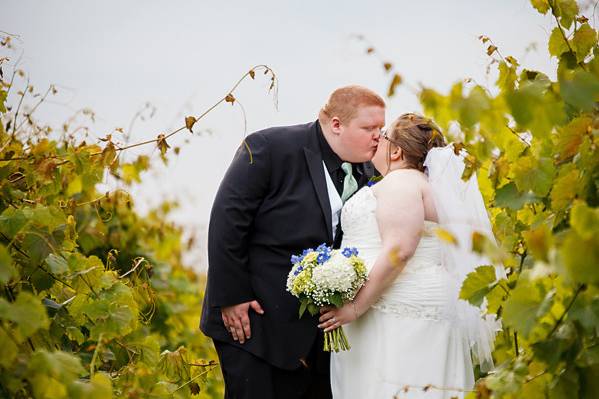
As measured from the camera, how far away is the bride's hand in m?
3.76

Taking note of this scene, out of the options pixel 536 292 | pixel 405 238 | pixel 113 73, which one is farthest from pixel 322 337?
pixel 113 73

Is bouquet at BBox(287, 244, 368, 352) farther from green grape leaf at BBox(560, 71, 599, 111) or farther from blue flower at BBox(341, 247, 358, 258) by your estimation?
green grape leaf at BBox(560, 71, 599, 111)

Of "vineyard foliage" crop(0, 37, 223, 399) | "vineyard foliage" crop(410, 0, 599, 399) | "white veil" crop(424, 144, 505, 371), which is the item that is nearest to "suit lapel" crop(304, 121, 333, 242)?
"white veil" crop(424, 144, 505, 371)

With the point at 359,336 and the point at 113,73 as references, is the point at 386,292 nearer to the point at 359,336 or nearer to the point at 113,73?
the point at 359,336

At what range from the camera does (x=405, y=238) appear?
3727 mm

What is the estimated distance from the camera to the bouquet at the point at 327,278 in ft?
11.7

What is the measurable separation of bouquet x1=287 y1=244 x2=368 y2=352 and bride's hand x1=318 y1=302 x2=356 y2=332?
43mm

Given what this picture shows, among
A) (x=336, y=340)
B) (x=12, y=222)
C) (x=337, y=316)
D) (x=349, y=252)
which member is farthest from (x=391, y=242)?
(x=12, y=222)

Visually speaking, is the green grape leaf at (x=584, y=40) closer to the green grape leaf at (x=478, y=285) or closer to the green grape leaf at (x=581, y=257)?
the green grape leaf at (x=478, y=285)

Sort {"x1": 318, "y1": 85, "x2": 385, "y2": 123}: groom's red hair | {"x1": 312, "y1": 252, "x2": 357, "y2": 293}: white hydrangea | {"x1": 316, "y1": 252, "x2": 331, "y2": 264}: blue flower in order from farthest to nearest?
{"x1": 318, "y1": 85, "x2": 385, "y2": 123}: groom's red hair
{"x1": 316, "y1": 252, "x2": 331, "y2": 264}: blue flower
{"x1": 312, "y1": 252, "x2": 357, "y2": 293}: white hydrangea

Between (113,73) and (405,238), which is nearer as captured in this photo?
(405,238)

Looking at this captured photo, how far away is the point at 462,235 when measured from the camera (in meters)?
3.70

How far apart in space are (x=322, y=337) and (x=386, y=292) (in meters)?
0.50

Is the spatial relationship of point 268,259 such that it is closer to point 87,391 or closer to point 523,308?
point 87,391
